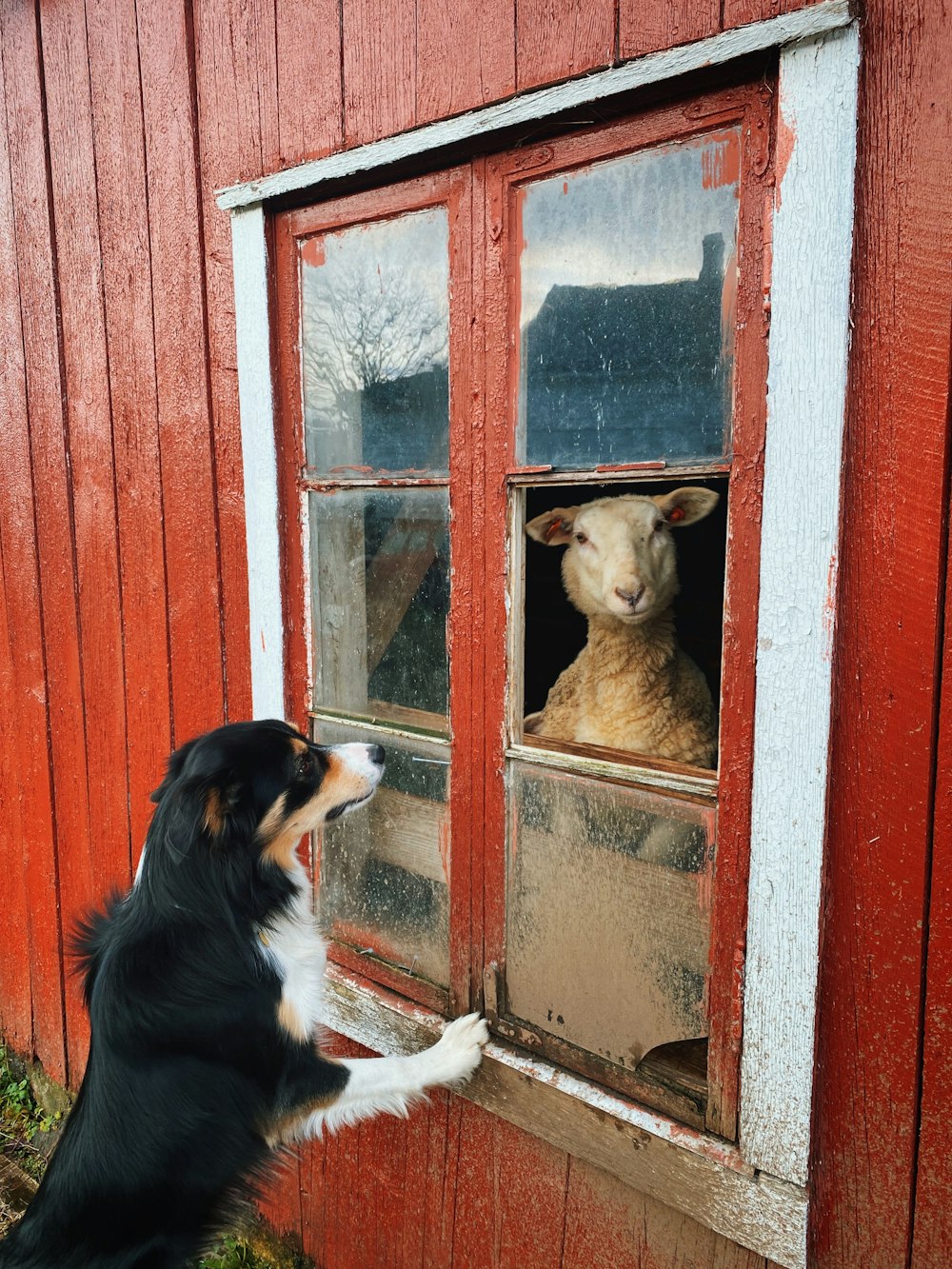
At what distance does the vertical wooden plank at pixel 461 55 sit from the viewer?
1.78m

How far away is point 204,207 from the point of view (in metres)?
2.52

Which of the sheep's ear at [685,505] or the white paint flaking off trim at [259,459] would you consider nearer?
the sheep's ear at [685,505]

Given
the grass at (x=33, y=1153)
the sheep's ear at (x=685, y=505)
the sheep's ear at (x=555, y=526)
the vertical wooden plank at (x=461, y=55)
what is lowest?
the grass at (x=33, y=1153)

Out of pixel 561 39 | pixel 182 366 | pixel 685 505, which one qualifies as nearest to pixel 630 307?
pixel 561 39

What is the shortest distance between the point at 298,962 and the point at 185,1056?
1.04 ft

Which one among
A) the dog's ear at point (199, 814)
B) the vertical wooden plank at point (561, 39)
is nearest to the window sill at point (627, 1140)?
the dog's ear at point (199, 814)

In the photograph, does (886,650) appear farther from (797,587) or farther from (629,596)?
(629,596)

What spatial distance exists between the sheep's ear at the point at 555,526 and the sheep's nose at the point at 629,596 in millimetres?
239

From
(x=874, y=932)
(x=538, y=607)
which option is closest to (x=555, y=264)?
(x=874, y=932)

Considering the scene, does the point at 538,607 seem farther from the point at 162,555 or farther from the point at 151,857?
the point at 151,857

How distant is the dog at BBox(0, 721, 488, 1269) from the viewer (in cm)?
177

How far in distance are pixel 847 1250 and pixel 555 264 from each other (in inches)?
84.5

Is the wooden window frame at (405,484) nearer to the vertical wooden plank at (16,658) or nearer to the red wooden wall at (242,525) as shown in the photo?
the red wooden wall at (242,525)

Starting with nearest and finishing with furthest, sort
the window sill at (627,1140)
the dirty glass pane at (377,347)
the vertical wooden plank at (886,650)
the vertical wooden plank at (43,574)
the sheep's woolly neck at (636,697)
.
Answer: the vertical wooden plank at (886,650), the window sill at (627,1140), the dirty glass pane at (377,347), the sheep's woolly neck at (636,697), the vertical wooden plank at (43,574)
